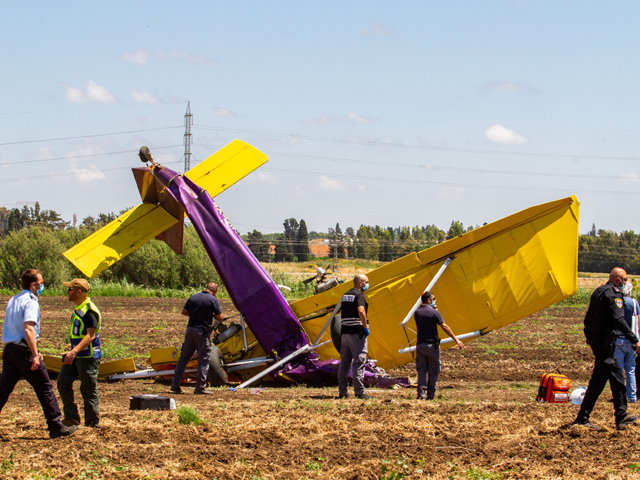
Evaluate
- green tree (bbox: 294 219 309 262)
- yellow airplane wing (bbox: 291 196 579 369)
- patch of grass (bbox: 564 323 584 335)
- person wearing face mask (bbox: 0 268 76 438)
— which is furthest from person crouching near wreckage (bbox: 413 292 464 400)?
green tree (bbox: 294 219 309 262)

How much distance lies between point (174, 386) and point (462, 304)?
510cm

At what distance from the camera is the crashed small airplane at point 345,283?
11102 millimetres

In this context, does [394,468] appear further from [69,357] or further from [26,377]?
[26,377]

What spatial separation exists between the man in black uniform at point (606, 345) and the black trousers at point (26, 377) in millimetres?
5875

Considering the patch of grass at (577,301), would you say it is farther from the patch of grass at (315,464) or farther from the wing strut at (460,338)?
the patch of grass at (315,464)

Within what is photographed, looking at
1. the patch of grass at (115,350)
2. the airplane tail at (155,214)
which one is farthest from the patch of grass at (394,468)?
the patch of grass at (115,350)

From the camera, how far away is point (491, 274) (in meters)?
11.2

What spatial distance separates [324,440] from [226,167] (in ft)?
22.4

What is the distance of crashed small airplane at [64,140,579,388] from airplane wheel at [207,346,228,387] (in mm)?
18

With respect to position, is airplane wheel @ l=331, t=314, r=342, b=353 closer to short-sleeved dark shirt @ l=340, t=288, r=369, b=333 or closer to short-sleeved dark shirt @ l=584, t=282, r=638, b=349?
short-sleeved dark shirt @ l=340, t=288, r=369, b=333

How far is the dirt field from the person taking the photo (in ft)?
20.1

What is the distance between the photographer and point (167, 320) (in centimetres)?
2284

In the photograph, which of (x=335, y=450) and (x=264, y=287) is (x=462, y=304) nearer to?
(x=264, y=287)

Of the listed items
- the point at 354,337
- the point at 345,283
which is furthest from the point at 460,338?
the point at 354,337
